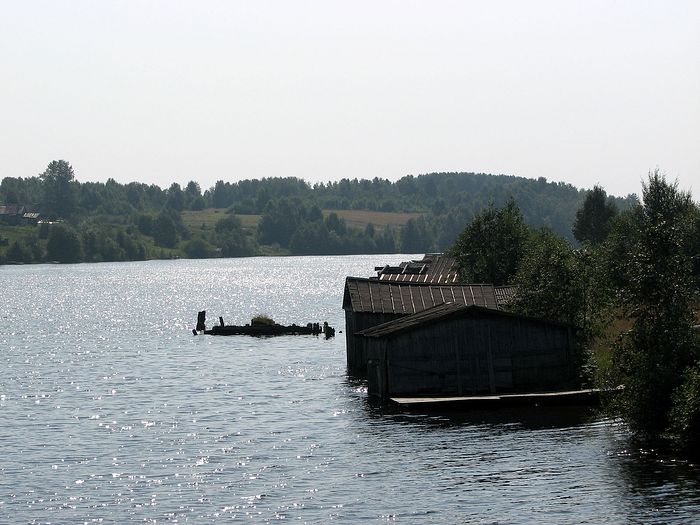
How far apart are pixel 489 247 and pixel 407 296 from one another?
32099 mm

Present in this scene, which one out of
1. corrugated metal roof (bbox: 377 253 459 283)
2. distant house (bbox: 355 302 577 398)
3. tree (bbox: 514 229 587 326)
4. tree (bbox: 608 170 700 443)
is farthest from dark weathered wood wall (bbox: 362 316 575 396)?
corrugated metal roof (bbox: 377 253 459 283)

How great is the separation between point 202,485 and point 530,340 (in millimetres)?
24251

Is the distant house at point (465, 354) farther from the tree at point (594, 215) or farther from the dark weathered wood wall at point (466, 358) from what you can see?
the tree at point (594, 215)

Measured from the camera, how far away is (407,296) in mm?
77000

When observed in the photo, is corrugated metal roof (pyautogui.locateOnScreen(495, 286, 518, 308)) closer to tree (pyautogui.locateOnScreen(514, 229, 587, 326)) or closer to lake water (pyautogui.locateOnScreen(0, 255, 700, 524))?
tree (pyautogui.locateOnScreen(514, 229, 587, 326))

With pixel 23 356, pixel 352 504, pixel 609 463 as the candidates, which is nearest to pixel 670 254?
pixel 609 463

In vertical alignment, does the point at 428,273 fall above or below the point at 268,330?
above

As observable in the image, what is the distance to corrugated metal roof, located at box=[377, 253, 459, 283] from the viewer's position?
10939 cm

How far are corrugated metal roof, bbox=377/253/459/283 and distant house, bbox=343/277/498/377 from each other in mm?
26157

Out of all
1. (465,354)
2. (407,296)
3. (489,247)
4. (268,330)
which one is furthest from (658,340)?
(268,330)

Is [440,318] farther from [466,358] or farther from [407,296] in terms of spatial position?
[407,296]

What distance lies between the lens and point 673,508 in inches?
1638

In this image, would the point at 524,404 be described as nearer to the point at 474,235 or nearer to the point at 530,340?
the point at 530,340

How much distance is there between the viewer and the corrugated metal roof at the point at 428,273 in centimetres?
10939
